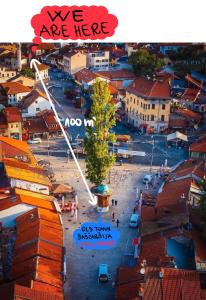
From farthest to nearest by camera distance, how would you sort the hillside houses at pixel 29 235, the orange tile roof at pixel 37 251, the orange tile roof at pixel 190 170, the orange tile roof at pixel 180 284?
the orange tile roof at pixel 190 170 → the orange tile roof at pixel 37 251 → the hillside houses at pixel 29 235 → the orange tile roof at pixel 180 284

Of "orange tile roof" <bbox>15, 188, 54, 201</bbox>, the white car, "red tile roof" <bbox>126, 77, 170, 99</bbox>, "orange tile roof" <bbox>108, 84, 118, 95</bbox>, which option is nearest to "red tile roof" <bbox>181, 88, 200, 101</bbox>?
"red tile roof" <bbox>126, 77, 170, 99</bbox>

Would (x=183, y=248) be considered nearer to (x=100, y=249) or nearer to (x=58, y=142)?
(x=100, y=249)

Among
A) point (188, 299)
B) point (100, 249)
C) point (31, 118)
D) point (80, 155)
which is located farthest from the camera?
point (31, 118)

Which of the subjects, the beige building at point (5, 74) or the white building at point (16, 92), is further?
the beige building at point (5, 74)

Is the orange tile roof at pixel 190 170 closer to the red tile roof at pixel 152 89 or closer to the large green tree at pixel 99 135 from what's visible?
the large green tree at pixel 99 135

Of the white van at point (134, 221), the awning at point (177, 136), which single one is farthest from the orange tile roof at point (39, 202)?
the awning at point (177, 136)

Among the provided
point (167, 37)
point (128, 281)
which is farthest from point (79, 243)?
point (167, 37)

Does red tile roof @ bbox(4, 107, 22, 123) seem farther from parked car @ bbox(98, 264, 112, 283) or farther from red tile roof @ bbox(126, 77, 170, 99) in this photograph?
parked car @ bbox(98, 264, 112, 283)
